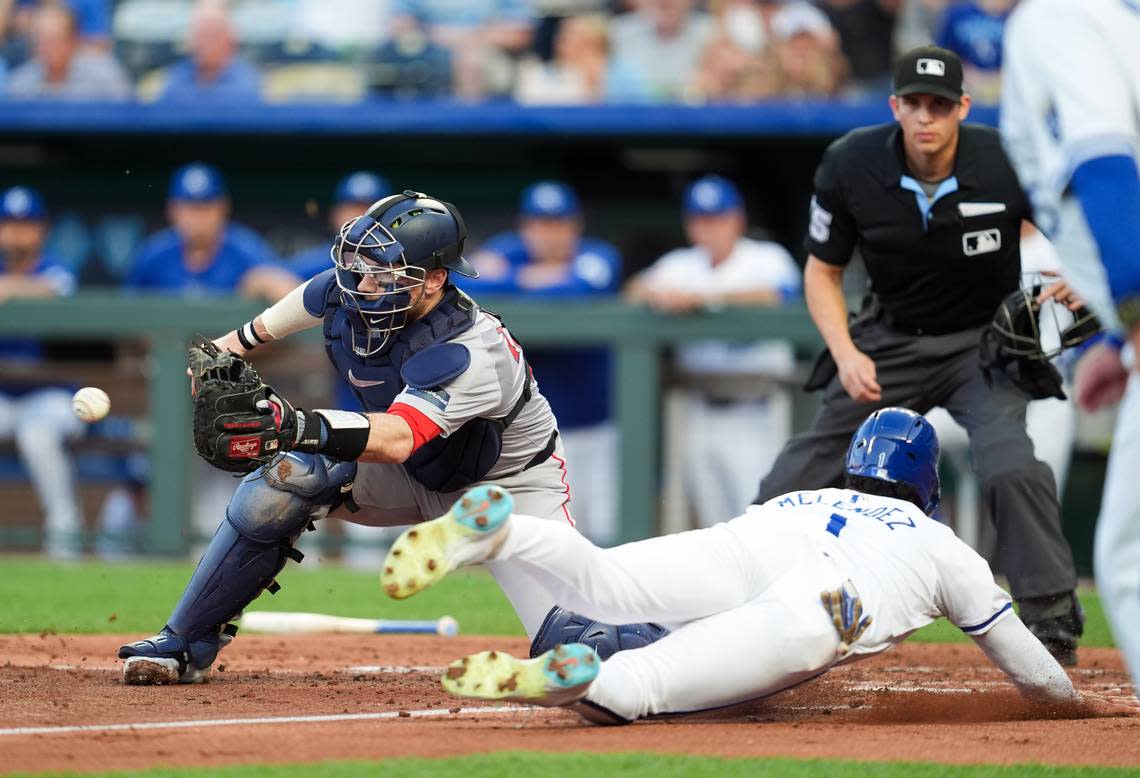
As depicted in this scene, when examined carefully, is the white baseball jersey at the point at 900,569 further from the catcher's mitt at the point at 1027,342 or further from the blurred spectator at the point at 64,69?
the blurred spectator at the point at 64,69

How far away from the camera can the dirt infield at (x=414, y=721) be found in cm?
361

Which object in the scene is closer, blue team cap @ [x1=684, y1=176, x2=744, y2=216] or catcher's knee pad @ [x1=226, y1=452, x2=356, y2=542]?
catcher's knee pad @ [x1=226, y1=452, x2=356, y2=542]

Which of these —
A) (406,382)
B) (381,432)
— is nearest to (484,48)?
(406,382)

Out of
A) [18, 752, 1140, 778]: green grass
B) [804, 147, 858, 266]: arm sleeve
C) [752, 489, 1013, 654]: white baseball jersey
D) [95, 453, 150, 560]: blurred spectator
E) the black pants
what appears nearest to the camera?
[18, 752, 1140, 778]: green grass

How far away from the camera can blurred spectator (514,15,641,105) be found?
36.9 ft

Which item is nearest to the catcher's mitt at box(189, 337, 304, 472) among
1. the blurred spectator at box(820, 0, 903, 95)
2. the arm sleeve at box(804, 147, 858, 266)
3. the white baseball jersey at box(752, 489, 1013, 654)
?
the white baseball jersey at box(752, 489, 1013, 654)

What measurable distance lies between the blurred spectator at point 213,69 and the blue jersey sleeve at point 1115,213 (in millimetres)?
9188

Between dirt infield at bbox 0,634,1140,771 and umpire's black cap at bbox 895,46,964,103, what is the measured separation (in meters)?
2.03

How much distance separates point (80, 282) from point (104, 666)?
7.59 m

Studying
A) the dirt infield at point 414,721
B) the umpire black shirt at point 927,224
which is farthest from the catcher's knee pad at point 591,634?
the umpire black shirt at point 927,224

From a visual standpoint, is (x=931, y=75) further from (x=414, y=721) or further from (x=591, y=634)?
(x=414, y=721)

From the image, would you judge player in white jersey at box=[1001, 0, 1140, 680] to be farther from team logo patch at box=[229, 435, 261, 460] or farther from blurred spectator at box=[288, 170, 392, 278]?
blurred spectator at box=[288, 170, 392, 278]

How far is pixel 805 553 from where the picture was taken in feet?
13.3

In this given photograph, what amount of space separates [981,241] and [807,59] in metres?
5.37
